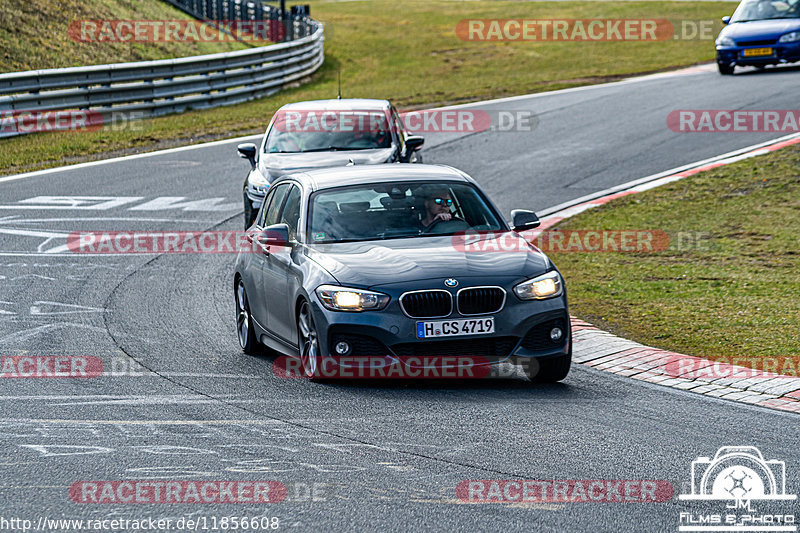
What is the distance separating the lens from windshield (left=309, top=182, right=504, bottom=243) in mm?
9047

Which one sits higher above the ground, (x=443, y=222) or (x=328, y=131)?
(x=443, y=222)

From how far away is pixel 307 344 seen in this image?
8.48 m

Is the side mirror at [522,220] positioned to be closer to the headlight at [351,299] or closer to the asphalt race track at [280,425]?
the asphalt race track at [280,425]

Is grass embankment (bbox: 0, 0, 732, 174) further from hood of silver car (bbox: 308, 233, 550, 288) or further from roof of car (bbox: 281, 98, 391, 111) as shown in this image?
hood of silver car (bbox: 308, 233, 550, 288)

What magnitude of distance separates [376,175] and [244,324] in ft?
5.52

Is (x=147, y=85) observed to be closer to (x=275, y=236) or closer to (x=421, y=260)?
(x=275, y=236)

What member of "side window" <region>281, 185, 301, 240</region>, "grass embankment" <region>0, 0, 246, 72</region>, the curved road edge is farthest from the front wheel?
"grass embankment" <region>0, 0, 246, 72</region>

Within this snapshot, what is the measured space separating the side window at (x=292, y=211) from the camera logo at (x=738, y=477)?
4.08 m

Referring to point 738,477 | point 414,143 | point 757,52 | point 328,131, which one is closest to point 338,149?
point 328,131

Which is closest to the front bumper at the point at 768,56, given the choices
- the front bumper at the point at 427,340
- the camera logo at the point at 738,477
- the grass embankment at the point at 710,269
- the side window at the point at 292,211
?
the grass embankment at the point at 710,269

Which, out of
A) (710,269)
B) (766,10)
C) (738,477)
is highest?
(766,10)

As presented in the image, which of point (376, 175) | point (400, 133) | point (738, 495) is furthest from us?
point (400, 133)

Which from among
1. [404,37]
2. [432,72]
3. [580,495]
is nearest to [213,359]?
[580,495]

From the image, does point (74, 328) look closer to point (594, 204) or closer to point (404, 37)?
point (594, 204)
